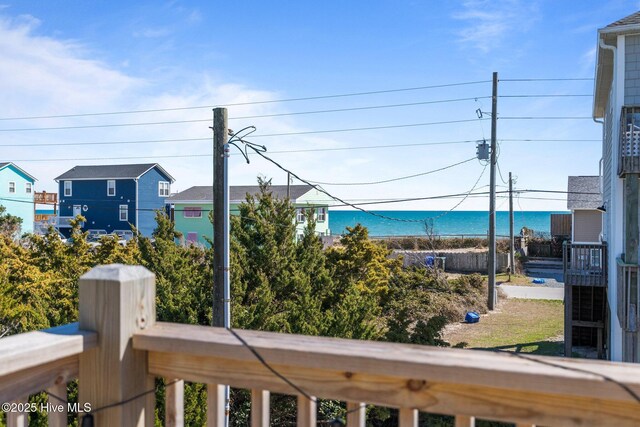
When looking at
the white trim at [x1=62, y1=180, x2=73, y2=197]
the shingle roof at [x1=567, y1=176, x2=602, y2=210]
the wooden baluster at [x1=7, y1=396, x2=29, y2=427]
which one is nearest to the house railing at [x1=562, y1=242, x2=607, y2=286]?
the shingle roof at [x1=567, y1=176, x2=602, y2=210]

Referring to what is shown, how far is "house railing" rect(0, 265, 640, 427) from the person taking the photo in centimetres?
94

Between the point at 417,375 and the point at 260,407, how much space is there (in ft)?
1.30

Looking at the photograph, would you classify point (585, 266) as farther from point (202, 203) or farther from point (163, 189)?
point (163, 189)

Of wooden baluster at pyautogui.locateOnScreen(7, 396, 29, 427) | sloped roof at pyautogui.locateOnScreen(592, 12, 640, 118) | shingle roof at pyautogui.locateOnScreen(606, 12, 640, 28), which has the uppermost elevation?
shingle roof at pyautogui.locateOnScreen(606, 12, 640, 28)

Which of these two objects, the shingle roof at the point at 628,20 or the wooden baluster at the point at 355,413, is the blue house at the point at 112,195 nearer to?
the shingle roof at the point at 628,20

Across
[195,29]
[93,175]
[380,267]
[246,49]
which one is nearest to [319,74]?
[246,49]

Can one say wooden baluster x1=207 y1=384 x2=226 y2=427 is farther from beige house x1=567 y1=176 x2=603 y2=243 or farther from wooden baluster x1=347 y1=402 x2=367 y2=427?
beige house x1=567 y1=176 x2=603 y2=243

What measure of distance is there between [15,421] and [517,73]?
20258 millimetres

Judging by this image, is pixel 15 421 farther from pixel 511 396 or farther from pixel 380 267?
pixel 380 267

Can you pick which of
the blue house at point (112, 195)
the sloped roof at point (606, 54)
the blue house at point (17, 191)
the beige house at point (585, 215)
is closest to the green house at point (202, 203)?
the blue house at point (112, 195)

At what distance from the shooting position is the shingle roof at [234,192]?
2925 cm

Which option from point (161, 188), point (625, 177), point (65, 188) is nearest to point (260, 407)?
point (625, 177)

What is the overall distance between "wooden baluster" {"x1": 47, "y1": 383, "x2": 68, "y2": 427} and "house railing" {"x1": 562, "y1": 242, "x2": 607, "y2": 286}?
10.8 meters

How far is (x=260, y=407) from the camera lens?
1178 millimetres
